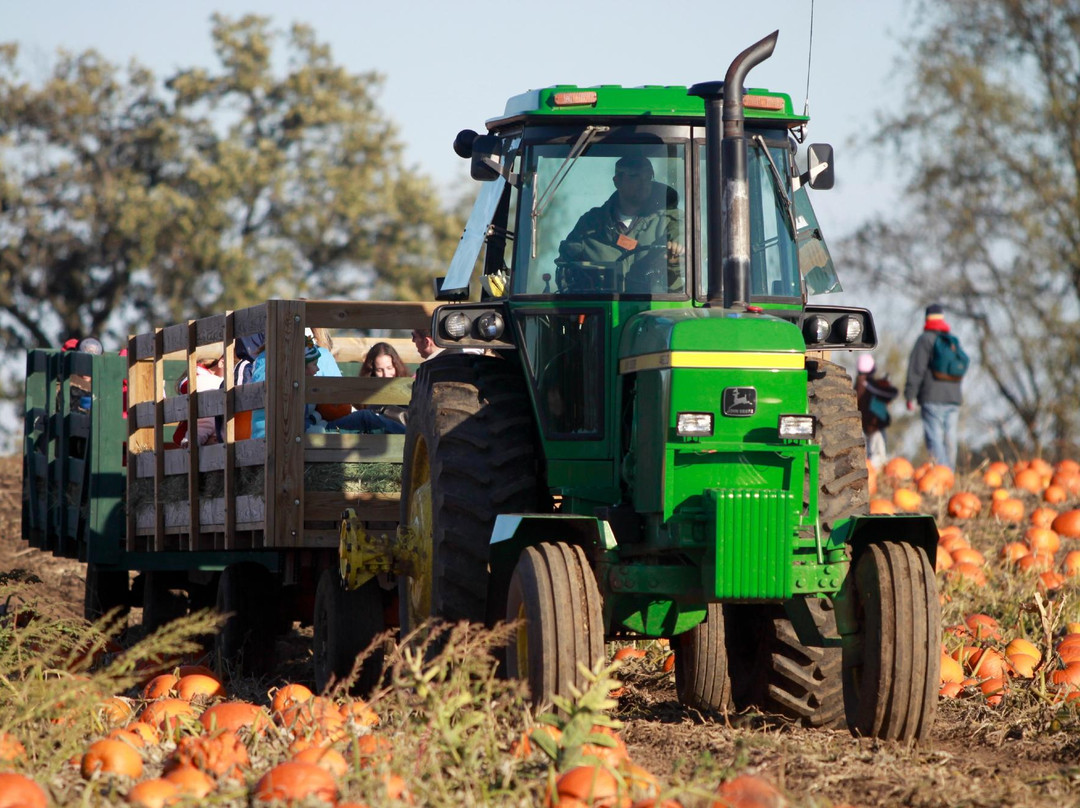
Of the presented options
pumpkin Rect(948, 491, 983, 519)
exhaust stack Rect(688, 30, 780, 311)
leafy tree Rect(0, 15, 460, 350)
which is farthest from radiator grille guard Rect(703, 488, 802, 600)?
leafy tree Rect(0, 15, 460, 350)

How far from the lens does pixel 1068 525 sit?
12242mm

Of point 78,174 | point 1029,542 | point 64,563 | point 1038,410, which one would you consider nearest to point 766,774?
point 1029,542

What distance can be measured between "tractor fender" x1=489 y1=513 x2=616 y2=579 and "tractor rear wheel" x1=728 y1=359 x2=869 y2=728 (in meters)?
0.92

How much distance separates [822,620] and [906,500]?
7.17 m

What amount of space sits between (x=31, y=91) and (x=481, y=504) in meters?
31.4

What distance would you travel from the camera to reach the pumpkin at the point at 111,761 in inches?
Answer: 177

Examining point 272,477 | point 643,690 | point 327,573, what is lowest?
point 643,690

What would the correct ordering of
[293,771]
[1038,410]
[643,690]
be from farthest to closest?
[1038,410] < [643,690] < [293,771]

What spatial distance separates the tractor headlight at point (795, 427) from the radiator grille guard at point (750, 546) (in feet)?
0.81

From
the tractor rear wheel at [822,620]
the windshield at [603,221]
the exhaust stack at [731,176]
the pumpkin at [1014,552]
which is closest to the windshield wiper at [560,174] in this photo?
the windshield at [603,221]

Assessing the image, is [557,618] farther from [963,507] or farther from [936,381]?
[936,381]

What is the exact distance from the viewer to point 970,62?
80.4 feet

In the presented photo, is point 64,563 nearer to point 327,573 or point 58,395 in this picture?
point 58,395

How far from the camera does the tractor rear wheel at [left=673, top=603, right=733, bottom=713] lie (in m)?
6.62
